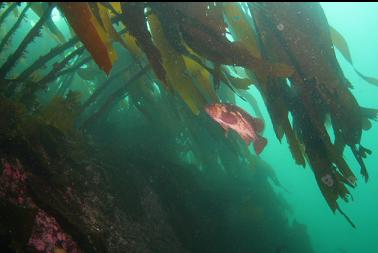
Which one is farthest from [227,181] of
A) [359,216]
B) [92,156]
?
[359,216]

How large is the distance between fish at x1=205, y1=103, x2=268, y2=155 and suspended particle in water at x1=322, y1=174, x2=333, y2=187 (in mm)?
479

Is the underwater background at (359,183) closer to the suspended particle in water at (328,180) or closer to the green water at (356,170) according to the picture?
the green water at (356,170)

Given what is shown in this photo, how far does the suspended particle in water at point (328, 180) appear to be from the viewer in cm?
212

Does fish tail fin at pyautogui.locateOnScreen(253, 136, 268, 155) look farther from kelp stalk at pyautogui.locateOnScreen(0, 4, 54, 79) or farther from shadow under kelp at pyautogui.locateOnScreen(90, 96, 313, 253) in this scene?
kelp stalk at pyautogui.locateOnScreen(0, 4, 54, 79)

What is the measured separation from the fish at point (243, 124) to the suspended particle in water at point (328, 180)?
1.57 feet

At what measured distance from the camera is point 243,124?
1.97 metres

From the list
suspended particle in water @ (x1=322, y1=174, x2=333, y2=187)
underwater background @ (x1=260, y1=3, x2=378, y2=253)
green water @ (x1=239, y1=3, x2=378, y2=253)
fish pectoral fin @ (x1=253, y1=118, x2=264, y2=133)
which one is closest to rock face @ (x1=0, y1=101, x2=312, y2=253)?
fish pectoral fin @ (x1=253, y1=118, x2=264, y2=133)

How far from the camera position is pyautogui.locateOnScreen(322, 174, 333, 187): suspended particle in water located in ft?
6.97

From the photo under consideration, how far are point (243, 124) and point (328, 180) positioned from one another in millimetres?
673

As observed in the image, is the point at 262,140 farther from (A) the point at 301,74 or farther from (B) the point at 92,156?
(B) the point at 92,156

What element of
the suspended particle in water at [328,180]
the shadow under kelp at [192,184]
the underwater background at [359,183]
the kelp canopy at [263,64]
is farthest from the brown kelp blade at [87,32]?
the underwater background at [359,183]

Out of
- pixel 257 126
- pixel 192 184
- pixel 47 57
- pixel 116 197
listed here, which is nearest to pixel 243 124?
pixel 257 126

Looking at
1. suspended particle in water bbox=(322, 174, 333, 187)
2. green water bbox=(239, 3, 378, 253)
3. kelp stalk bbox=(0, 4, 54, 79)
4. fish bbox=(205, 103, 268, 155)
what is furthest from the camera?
green water bbox=(239, 3, 378, 253)

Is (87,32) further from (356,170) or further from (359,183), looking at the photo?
(359,183)
